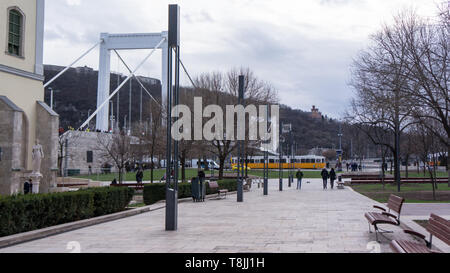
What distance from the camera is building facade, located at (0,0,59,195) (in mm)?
18578

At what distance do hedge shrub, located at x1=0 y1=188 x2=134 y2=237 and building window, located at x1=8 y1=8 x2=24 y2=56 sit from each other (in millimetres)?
10720

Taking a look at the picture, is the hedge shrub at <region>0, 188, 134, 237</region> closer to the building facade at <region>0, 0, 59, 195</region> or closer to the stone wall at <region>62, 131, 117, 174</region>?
the building facade at <region>0, 0, 59, 195</region>

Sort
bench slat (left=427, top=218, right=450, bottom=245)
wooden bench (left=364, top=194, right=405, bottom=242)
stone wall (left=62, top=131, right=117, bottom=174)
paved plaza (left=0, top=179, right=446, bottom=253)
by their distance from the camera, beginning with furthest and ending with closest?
stone wall (left=62, top=131, right=117, bottom=174), wooden bench (left=364, top=194, right=405, bottom=242), paved plaza (left=0, top=179, right=446, bottom=253), bench slat (left=427, top=218, right=450, bottom=245)

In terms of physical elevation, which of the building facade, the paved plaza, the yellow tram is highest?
the building facade

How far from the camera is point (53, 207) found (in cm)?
1055

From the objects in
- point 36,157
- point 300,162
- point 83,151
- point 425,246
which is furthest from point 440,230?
point 300,162

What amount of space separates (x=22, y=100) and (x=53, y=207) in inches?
480

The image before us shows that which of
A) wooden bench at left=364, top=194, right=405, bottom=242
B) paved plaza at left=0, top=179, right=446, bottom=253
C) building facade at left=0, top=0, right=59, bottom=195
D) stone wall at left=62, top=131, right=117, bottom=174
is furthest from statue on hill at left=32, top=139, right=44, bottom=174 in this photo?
stone wall at left=62, top=131, right=117, bottom=174

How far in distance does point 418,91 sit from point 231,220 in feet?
31.8

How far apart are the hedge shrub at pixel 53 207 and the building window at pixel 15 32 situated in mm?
10720

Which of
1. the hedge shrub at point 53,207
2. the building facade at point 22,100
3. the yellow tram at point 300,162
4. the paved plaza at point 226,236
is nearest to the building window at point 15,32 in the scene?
the building facade at point 22,100

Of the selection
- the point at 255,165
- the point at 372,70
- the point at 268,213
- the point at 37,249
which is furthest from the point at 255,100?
the point at 255,165
